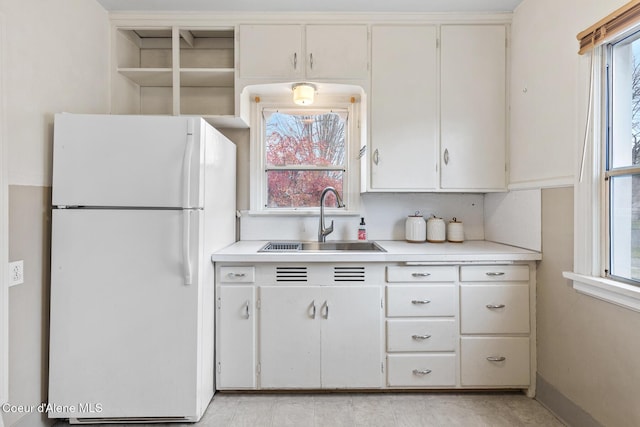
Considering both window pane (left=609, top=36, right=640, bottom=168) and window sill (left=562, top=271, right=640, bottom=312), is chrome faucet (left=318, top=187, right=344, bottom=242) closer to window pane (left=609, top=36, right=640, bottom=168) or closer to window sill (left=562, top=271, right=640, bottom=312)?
window sill (left=562, top=271, right=640, bottom=312)

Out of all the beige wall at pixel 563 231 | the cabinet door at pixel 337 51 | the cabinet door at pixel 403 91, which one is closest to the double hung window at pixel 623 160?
the beige wall at pixel 563 231

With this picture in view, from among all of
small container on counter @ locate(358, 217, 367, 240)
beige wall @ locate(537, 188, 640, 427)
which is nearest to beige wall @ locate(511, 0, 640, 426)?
beige wall @ locate(537, 188, 640, 427)

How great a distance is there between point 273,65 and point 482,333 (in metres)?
2.21

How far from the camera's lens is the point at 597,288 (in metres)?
1.62

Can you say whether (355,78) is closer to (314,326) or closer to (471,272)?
(471,272)

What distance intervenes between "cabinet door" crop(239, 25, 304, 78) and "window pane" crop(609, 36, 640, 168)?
1.78m

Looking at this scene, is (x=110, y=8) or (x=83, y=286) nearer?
(x=83, y=286)

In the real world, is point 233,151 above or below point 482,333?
above

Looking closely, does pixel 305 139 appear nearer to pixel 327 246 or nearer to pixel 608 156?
pixel 327 246

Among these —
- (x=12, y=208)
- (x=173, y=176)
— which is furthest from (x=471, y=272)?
(x=12, y=208)

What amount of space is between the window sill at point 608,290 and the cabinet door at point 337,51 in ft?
5.77

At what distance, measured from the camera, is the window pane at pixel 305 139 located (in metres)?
2.76

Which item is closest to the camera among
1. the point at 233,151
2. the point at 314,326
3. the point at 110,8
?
the point at 314,326

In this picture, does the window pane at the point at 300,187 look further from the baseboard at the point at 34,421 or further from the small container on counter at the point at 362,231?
the baseboard at the point at 34,421
